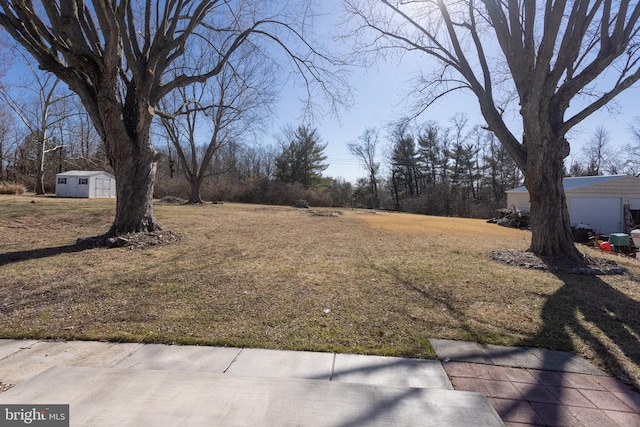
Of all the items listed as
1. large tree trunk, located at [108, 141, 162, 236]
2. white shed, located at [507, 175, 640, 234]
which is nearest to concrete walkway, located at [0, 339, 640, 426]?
large tree trunk, located at [108, 141, 162, 236]

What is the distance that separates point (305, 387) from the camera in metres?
2.31

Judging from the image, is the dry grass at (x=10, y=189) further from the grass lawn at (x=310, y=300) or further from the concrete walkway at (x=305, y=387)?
the concrete walkway at (x=305, y=387)

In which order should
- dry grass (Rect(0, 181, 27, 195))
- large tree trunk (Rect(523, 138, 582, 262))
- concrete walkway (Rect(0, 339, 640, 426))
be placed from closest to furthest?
concrete walkway (Rect(0, 339, 640, 426))
large tree trunk (Rect(523, 138, 582, 262))
dry grass (Rect(0, 181, 27, 195))

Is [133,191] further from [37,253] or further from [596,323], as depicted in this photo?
[596,323]

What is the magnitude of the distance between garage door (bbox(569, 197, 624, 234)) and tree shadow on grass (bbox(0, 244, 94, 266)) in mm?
21473

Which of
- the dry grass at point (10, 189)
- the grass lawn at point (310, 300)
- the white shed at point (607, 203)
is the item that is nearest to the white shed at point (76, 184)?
the dry grass at point (10, 189)

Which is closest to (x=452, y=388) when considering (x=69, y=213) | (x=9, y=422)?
(x=9, y=422)

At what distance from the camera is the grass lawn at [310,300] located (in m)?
3.16

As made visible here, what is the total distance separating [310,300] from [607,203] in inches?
828

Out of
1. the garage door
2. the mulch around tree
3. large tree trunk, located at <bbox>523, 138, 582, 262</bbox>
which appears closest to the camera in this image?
A: the mulch around tree

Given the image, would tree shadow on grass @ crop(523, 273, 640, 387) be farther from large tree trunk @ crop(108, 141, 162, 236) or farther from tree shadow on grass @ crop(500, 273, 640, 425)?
large tree trunk @ crop(108, 141, 162, 236)

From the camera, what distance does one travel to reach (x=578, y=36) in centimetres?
675

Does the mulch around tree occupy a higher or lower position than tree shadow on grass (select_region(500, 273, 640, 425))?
higher

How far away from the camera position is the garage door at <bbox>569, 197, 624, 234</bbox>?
18.0 meters
